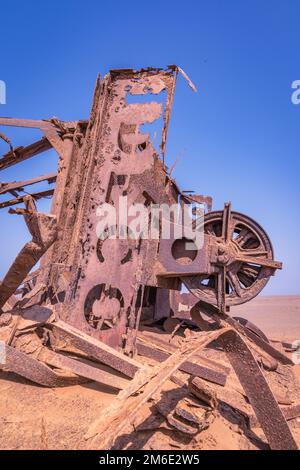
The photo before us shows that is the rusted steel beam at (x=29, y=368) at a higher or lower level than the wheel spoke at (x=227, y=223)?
lower

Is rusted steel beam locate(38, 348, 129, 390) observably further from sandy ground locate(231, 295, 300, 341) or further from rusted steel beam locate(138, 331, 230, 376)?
sandy ground locate(231, 295, 300, 341)

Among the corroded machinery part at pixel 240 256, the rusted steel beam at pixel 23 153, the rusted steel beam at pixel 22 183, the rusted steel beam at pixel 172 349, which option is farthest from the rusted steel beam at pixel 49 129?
the rusted steel beam at pixel 172 349

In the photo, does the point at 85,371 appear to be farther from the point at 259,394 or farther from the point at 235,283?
the point at 235,283

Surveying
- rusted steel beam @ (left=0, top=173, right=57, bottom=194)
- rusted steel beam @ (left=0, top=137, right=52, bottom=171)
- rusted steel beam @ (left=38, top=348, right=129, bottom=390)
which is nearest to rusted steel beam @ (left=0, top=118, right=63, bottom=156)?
rusted steel beam @ (left=0, top=137, right=52, bottom=171)

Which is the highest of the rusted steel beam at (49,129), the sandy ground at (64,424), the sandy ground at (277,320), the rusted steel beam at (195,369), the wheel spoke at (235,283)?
the rusted steel beam at (49,129)

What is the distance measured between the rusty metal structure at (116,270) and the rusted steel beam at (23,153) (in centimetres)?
121

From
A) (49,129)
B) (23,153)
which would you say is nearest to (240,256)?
(49,129)

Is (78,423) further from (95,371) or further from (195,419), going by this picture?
(195,419)

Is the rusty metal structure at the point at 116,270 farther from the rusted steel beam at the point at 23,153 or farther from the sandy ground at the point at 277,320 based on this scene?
the sandy ground at the point at 277,320

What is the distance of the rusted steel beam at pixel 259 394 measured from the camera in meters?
2.49

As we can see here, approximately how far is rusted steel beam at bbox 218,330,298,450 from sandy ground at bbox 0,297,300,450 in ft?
0.75

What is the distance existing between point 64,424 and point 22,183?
7.92m

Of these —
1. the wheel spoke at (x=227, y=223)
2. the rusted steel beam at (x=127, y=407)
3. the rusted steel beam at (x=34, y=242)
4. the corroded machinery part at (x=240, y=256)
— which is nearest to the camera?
the rusted steel beam at (x=127, y=407)

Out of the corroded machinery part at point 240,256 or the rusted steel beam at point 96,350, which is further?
the corroded machinery part at point 240,256
